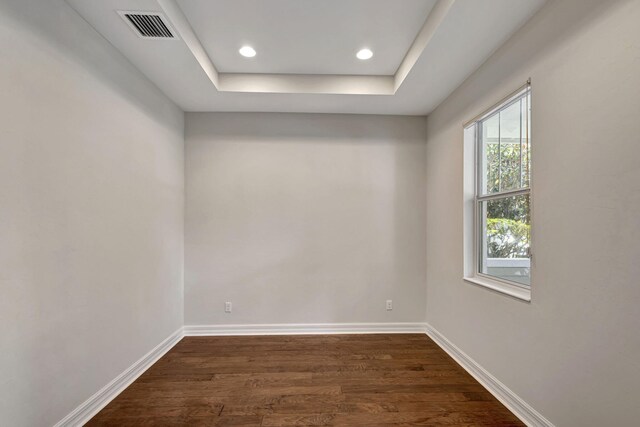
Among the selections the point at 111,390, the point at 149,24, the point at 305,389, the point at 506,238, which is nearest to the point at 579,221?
the point at 506,238

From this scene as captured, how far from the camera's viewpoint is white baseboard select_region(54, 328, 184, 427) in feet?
5.75

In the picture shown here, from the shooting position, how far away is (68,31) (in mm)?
1712

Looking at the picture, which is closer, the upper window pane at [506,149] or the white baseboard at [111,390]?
the white baseboard at [111,390]

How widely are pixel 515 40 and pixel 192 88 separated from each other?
2.82 m

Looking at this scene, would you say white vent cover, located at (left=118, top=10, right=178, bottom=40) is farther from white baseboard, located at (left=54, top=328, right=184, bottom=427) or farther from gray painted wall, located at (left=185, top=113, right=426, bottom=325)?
white baseboard, located at (left=54, top=328, right=184, bottom=427)

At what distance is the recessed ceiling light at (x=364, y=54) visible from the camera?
2.46m

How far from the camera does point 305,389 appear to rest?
2.19 meters

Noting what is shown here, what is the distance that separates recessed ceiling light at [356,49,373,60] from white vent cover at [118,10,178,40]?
4.99 ft

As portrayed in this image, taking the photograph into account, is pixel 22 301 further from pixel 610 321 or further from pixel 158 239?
pixel 610 321

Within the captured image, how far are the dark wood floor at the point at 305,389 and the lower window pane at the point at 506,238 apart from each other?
978 mm

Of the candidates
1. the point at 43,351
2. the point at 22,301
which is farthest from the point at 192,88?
the point at 43,351

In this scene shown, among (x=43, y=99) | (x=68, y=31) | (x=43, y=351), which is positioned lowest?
(x=43, y=351)

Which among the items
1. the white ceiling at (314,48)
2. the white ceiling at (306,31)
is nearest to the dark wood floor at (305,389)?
the white ceiling at (314,48)

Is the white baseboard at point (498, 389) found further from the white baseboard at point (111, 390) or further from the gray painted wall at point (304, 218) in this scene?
the white baseboard at point (111, 390)
